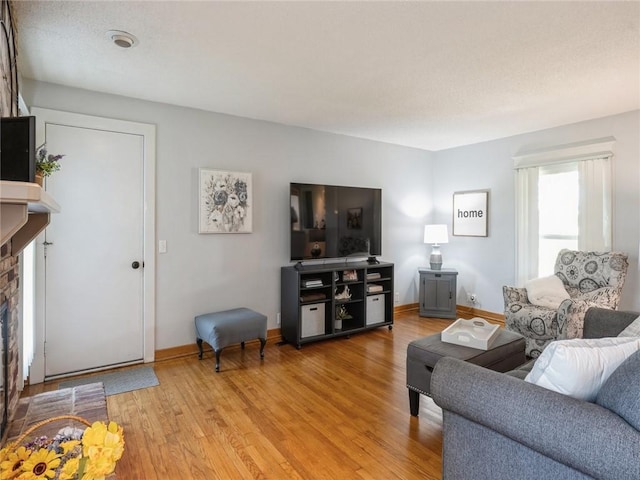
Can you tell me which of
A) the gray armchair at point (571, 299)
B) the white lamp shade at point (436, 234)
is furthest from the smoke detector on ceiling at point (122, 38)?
the white lamp shade at point (436, 234)

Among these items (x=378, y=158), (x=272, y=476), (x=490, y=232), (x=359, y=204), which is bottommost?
(x=272, y=476)

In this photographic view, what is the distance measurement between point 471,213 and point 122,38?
15.1 ft

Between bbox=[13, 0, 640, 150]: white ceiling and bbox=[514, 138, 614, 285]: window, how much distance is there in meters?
0.55

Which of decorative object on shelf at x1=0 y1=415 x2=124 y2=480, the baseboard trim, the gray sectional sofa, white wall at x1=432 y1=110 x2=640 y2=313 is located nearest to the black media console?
the baseboard trim

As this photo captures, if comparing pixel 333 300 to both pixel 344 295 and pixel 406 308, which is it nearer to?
pixel 344 295

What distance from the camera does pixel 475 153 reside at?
5.20 m

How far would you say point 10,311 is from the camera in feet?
6.12

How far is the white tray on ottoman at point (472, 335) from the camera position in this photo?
2398 millimetres

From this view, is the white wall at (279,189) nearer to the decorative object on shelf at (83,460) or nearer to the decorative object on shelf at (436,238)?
the decorative object on shelf at (436,238)

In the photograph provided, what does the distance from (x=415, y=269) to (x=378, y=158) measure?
179cm

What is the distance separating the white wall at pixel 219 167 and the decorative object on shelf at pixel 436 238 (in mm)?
1150

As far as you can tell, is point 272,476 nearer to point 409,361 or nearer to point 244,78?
point 409,361

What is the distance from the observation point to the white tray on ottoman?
7.87ft

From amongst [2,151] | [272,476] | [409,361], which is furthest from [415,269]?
[2,151]
